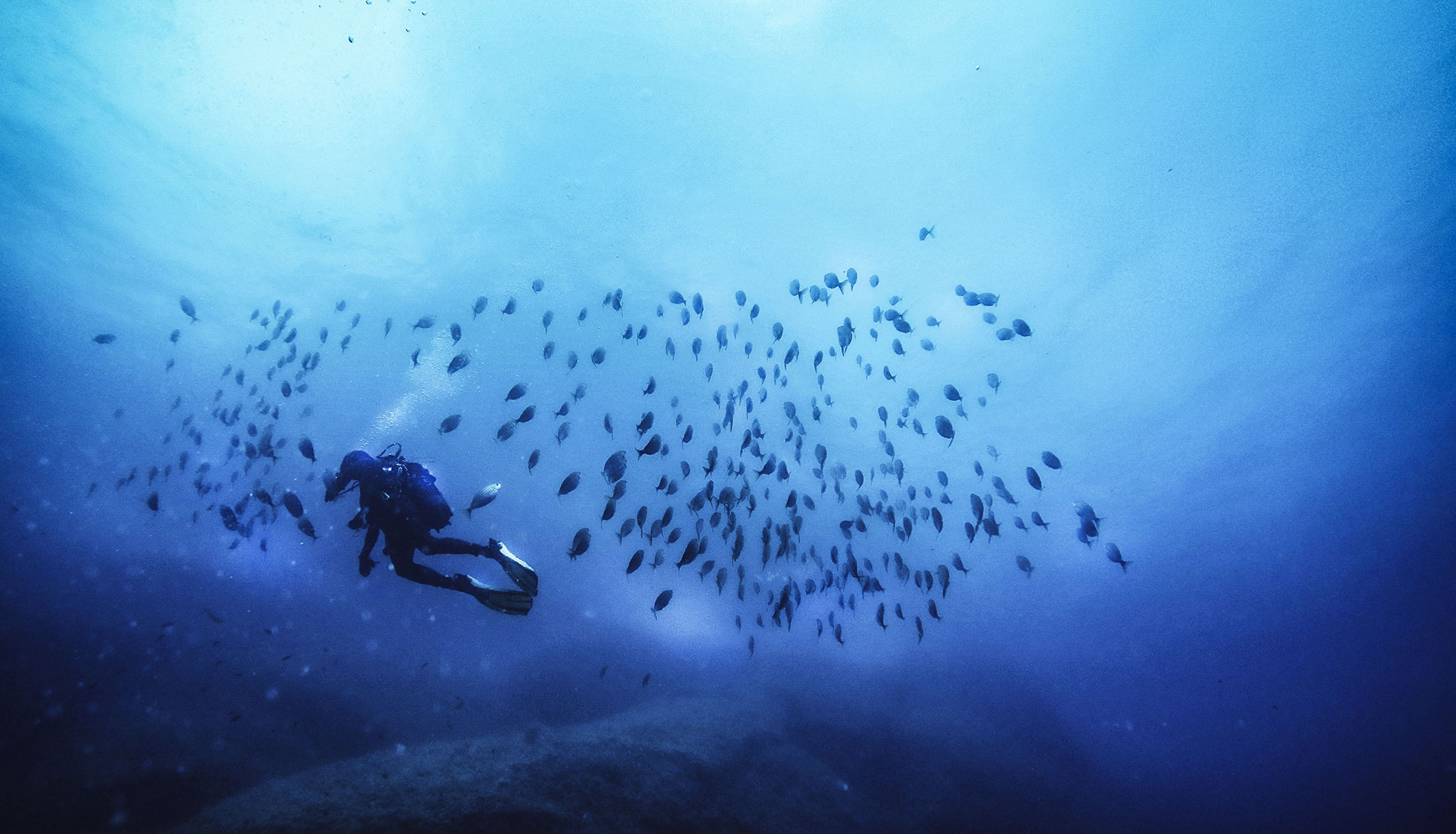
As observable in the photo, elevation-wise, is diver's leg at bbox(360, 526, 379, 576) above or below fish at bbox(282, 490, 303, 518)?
below

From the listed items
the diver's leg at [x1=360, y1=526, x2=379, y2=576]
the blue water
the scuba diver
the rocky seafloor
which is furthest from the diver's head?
the blue water

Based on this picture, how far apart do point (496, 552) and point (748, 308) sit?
46.3 ft

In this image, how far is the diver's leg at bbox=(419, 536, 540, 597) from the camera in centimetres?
706

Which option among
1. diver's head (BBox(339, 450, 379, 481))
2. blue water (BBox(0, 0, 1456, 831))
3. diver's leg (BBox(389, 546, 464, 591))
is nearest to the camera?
diver's head (BBox(339, 450, 379, 481))

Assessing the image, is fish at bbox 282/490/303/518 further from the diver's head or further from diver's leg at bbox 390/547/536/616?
diver's leg at bbox 390/547/536/616

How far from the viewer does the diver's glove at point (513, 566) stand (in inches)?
281

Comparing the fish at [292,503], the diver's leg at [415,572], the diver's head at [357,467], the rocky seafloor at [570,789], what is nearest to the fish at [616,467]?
the diver's leg at [415,572]

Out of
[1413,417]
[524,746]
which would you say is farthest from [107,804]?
[1413,417]

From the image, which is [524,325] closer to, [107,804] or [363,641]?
[363,641]

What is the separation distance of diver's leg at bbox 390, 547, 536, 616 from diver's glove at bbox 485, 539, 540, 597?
183 millimetres

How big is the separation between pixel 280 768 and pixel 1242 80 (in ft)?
→ 81.8

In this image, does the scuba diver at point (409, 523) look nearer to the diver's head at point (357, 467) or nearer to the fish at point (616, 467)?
the diver's head at point (357, 467)

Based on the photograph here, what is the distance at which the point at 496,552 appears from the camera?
23.4ft

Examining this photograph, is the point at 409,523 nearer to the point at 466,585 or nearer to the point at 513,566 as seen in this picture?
the point at 466,585
